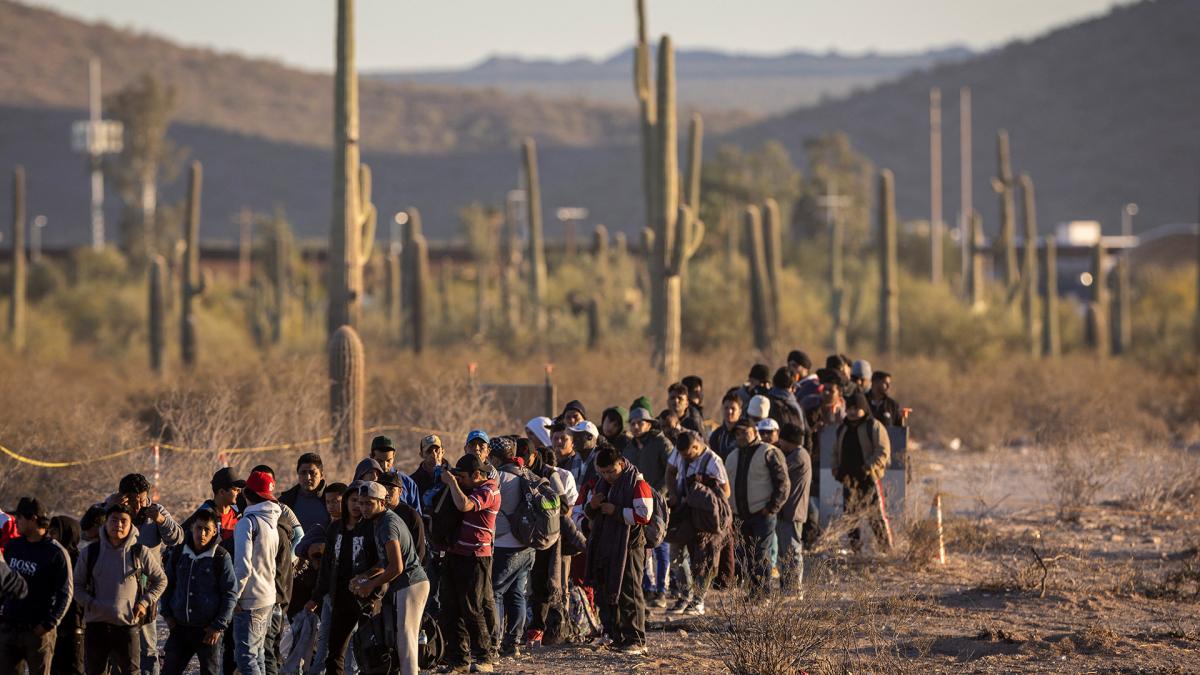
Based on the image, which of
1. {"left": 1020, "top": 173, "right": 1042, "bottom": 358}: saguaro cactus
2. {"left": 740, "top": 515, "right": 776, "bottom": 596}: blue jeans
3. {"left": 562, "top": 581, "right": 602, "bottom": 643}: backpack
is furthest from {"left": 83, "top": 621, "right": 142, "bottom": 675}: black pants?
{"left": 1020, "top": 173, "right": 1042, "bottom": 358}: saguaro cactus

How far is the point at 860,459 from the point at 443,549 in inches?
202

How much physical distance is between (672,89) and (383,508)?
15372 mm


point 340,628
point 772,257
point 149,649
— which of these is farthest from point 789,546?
point 772,257

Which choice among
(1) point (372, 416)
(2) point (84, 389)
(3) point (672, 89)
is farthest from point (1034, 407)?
(2) point (84, 389)

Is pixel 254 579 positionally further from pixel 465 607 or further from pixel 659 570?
pixel 659 570

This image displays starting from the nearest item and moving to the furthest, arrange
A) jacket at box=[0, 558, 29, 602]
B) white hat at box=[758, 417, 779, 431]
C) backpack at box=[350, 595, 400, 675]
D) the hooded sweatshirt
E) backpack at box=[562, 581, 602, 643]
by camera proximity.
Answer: jacket at box=[0, 558, 29, 602], the hooded sweatshirt, backpack at box=[350, 595, 400, 675], backpack at box=[562, 581, 602, 643], white hat at box=[758, 417, 779, 431]

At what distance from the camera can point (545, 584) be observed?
12547mm

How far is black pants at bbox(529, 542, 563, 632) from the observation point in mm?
12414

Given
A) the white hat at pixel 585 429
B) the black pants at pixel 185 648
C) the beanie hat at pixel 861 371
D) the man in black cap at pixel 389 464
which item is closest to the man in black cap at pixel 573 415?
the white hat at pixel 585 429

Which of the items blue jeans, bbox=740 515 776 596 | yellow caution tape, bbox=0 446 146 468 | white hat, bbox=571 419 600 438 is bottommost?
blue jeans, bbox=740 515 776 596

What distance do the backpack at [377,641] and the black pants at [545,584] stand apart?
79.0 inches

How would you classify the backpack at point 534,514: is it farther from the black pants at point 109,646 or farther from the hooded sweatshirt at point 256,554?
the black pants at point 109,646

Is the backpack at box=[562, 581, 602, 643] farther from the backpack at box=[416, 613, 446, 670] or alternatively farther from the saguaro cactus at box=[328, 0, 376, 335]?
the saguaro cactus at box=[328, 0, 376, 335]

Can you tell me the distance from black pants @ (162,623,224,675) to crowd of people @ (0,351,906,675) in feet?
0.03
